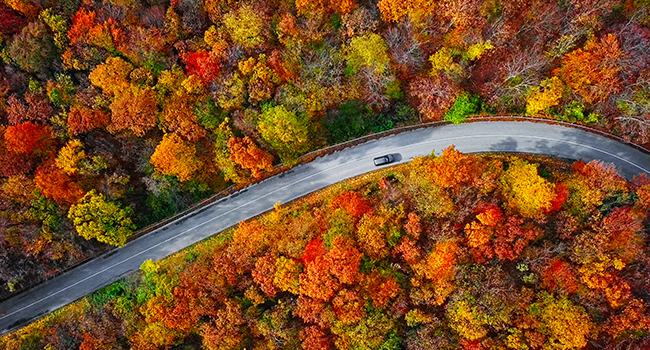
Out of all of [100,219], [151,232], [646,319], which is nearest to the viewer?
[646,319]

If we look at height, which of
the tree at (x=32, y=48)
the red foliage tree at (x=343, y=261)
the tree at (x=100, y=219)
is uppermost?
the tree at (x=32, y=48)

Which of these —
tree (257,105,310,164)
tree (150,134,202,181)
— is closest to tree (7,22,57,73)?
tree (150,134,202,181)

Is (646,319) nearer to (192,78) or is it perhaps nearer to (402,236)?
(402,236)

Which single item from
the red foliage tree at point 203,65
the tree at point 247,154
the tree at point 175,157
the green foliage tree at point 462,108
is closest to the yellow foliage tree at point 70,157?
the tree at point 175,157

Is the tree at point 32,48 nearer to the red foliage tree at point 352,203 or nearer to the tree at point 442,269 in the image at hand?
the red foliage tree at point 352,203

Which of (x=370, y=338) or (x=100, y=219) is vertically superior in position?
(x=100, y=219)

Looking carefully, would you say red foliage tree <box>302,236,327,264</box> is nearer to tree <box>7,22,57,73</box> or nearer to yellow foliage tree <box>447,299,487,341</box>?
yellow foliage tree <box>447,299,487,341</box>

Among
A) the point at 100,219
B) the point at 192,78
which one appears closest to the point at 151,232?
the point at 100,219

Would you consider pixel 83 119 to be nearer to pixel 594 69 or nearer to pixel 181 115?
pixel 181 115
